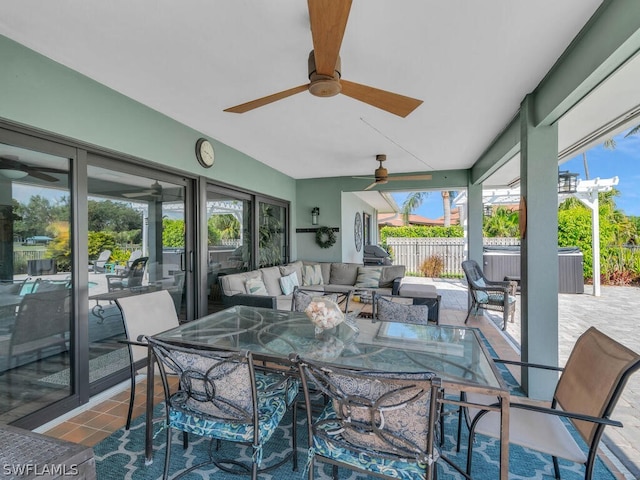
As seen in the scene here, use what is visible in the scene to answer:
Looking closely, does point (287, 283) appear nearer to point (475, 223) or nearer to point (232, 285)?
point (232, 285)

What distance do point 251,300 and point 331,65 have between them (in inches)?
119

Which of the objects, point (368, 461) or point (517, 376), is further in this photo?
point (517, 376)

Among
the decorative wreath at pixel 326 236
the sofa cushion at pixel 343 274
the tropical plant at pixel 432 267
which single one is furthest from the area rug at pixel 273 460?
the tropical plant at pixel 432 267

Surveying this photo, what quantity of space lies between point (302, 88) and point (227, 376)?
167 cm

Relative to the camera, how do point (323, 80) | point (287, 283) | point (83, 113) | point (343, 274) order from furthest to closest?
point (343, 274), point (287, 283), point (83, 113), point (323, 80)

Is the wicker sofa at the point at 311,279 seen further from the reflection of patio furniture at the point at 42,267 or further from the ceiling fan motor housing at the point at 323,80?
the ceiling fan motor housing at the point at 323,80

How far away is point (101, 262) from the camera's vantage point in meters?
2.81

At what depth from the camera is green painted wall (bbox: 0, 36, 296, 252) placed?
209 cm

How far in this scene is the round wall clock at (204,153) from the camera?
3836mm

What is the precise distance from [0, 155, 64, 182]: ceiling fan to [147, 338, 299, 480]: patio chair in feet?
5.61

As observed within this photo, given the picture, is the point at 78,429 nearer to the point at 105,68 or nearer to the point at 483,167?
the point at 105,68

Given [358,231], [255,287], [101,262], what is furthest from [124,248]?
[358,231]

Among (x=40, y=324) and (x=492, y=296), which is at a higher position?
(x=40, y=324)

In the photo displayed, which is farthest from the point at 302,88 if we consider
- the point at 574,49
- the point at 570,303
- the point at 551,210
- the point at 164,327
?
the point at 570,303
